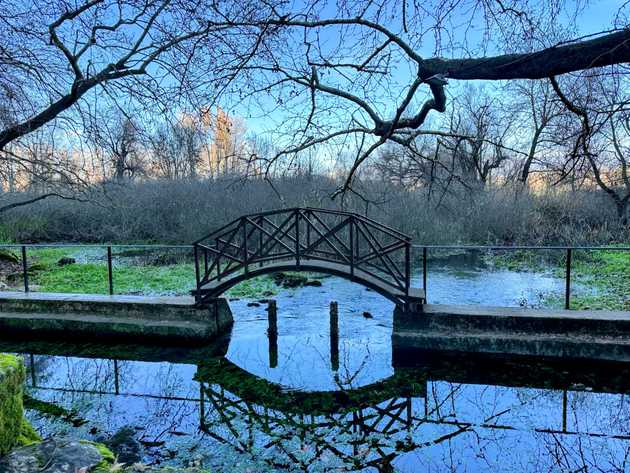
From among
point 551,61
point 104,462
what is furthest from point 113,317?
point 551,61

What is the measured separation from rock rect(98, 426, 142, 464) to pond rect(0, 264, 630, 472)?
0.02 metres

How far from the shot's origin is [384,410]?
604cm

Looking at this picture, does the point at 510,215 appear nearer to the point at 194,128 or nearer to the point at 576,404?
the point at 576,404

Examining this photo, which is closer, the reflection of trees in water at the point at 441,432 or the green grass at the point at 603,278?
the reflection of trees in water at the point at 441,432

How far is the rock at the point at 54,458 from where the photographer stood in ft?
8.54

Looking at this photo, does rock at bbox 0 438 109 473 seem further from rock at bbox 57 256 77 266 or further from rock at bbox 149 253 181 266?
rock at bbox 57 256 77 266

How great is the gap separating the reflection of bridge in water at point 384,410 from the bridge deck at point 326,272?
3.45 ft

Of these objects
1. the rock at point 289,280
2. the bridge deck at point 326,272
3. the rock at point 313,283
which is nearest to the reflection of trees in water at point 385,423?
the bridge deck at point 326,272

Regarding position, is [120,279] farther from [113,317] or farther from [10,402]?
[10,402]

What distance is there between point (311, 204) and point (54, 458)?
1637 centimetres

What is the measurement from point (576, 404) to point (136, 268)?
13947 millimetres

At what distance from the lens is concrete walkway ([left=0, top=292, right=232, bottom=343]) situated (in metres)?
8.51

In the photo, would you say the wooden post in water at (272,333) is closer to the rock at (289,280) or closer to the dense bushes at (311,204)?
the rock at (289,280)

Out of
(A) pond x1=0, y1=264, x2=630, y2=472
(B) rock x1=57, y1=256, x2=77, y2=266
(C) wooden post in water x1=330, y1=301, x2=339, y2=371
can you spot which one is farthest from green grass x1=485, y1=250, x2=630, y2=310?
(B) rock x1=57, y1=256, x2=77, y2=266
